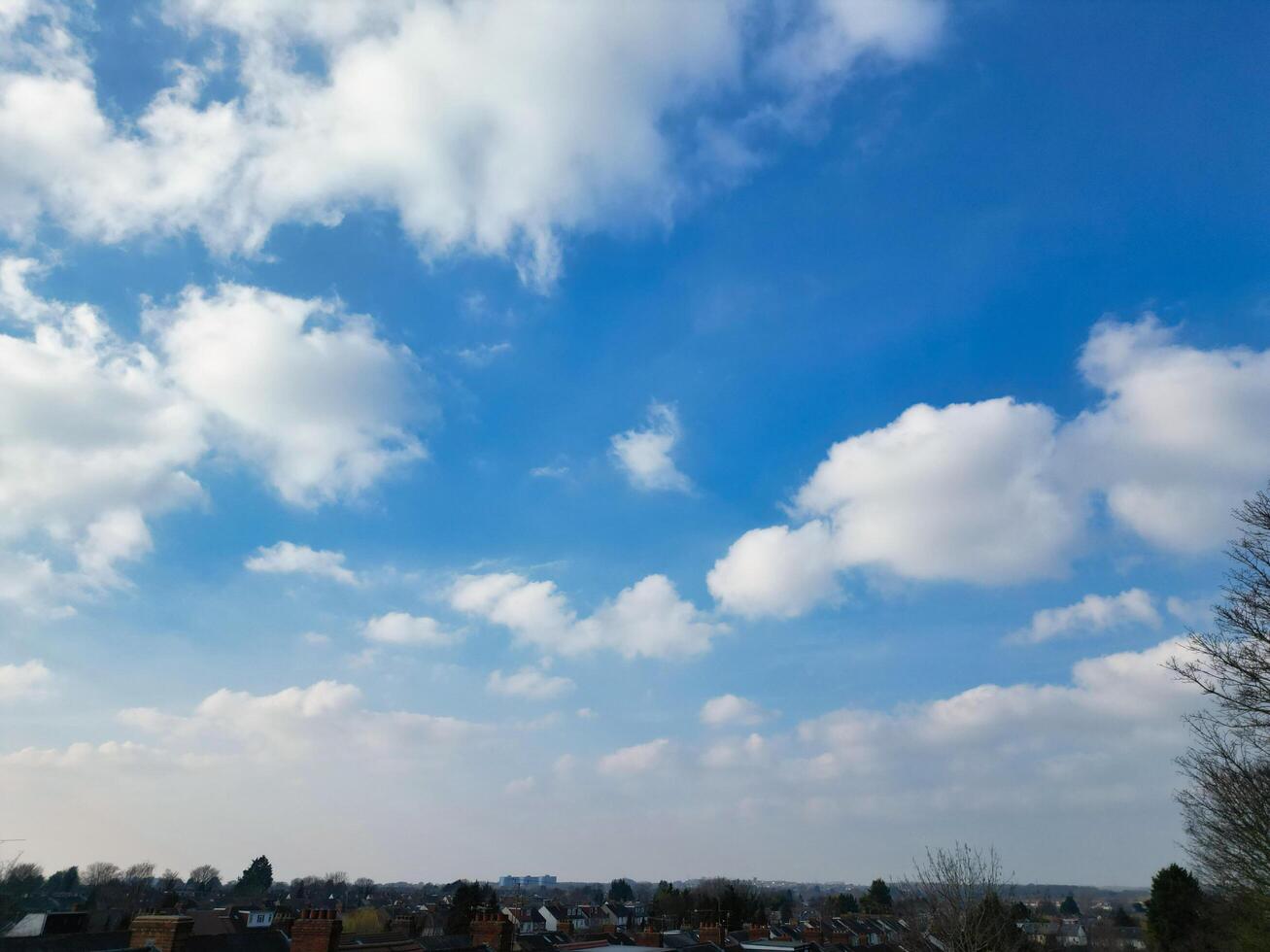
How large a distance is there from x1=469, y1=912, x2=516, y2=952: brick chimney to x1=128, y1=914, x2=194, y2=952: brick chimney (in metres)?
10.2

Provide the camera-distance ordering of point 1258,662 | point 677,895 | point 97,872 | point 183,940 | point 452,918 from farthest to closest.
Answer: point 97,872 < point 677,895 < point 452,918 < point 183,940 < point 1258,662

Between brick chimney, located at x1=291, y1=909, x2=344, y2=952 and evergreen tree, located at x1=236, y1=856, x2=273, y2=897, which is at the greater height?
brick chimney, located at x1=291, y1=909, x2=344, y2=952

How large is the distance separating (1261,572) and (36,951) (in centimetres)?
3925

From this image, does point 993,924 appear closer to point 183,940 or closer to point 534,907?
point 183,940

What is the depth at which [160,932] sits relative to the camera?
78.8 ft

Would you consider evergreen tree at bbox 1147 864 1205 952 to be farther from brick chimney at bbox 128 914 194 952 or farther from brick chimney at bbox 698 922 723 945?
brick chimney at bbox 128 914 194 952

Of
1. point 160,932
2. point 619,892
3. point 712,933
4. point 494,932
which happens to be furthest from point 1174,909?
point 619,892

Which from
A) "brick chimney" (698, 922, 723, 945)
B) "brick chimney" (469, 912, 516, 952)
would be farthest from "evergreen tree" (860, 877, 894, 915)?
"brick chimney" (469, 912, 516, 952)

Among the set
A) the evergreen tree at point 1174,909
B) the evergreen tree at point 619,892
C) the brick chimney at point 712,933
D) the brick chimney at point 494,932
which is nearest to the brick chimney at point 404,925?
the brick chimney at point 712,933

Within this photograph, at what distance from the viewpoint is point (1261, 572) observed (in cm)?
1953

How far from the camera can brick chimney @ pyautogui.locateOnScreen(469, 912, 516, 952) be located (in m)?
29.6

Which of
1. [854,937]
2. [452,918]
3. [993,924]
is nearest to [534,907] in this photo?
[452,918]

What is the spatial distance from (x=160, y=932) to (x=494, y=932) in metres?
11.4

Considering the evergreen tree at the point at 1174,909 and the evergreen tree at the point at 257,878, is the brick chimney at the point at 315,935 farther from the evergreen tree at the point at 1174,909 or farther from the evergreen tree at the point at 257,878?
the evergreen tree at the point at 257,878
